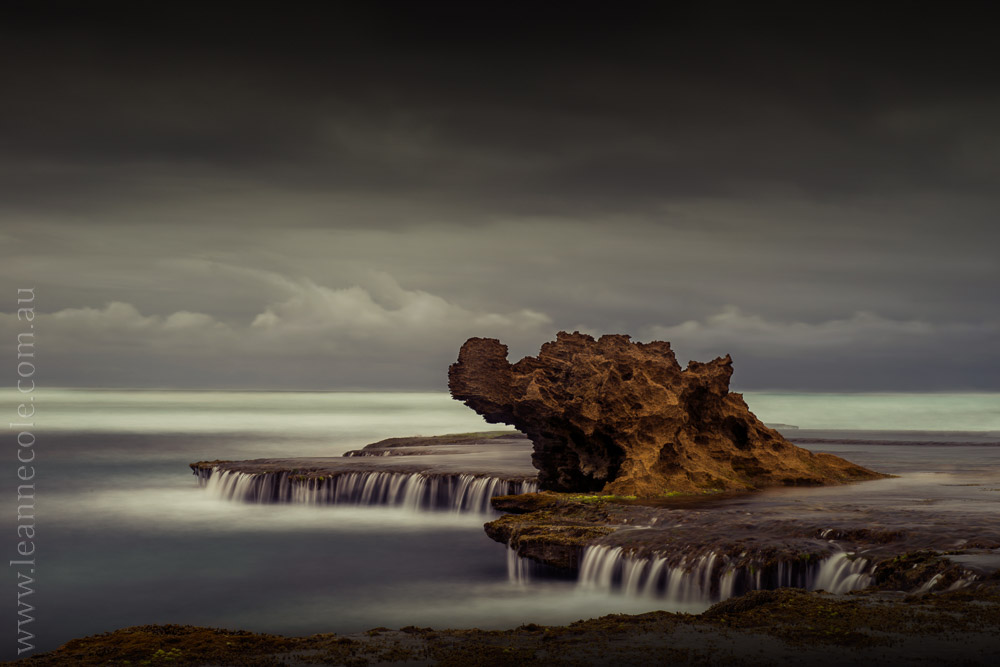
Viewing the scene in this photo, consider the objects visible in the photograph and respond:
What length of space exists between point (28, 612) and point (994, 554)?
2439 cm

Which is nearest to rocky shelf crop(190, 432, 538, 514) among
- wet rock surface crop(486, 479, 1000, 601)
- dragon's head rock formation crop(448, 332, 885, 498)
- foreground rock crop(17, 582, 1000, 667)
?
dragon's head rock formation crop(448, 332, 885, 498)

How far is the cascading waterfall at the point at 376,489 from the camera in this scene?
39.8 m

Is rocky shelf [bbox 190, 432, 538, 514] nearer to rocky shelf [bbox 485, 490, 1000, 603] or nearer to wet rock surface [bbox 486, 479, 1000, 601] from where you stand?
wet rock surface [bbox 486, 479, 1000, 601]

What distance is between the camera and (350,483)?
43625 millimetres

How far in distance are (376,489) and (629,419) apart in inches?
616

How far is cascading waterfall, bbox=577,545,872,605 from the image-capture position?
19547 mm

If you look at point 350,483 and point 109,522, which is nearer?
point 109,522

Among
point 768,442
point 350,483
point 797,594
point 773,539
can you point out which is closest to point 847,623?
point 797,594

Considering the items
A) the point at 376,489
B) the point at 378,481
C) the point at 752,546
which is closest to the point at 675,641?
the point at 752,546

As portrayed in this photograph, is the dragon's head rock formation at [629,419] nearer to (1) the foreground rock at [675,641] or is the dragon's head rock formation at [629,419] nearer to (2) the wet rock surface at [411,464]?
(2) the wet rock surface at [411,464]

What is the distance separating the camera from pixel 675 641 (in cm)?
1305

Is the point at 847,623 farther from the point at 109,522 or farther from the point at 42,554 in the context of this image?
the point at 109,522

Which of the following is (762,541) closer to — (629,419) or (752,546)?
(752,546)

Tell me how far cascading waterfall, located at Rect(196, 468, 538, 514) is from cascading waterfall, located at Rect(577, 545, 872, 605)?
16.2 meters
